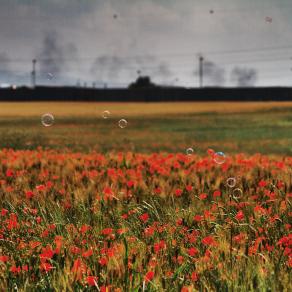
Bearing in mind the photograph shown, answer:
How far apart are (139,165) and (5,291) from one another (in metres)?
5.69

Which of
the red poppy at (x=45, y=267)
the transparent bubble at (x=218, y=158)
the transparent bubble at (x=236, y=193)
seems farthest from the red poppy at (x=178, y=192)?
the red poppy at (x=45, y=267)

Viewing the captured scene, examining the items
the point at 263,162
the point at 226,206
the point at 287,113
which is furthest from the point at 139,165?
the point at 287,113

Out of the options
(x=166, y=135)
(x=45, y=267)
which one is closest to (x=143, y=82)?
(x=166, y=135)

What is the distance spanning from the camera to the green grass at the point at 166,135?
65.6 feet

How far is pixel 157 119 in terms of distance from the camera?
1475 inches

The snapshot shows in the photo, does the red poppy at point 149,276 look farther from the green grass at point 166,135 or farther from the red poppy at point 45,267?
the green grass at point 166,135

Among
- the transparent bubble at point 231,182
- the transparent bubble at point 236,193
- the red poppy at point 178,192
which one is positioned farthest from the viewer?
the transparent bubble at point 231,182

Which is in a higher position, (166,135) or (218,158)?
(218,158)

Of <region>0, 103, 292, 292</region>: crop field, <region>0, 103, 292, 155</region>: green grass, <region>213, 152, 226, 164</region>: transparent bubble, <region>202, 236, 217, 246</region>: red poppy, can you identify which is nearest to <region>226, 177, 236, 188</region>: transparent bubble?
<region>0, 103, 292, 292</region>: crop field

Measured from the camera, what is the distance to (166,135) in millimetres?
25969

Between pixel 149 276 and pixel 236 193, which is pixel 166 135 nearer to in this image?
pixel 236 193

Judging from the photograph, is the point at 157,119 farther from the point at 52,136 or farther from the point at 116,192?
the point at 116,192

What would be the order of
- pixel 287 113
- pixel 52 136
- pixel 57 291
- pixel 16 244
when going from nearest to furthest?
1. pixel 57 291
2. pixel 16 244
3. pixel 52 136
4. pixel 287 113

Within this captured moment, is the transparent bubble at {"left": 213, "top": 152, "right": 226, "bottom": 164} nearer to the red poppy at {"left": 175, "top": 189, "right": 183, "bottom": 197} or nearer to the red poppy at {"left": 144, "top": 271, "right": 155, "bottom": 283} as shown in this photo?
the red poppy at {"left": 175, "top": 189, "right": 183, "bottom": 197}
